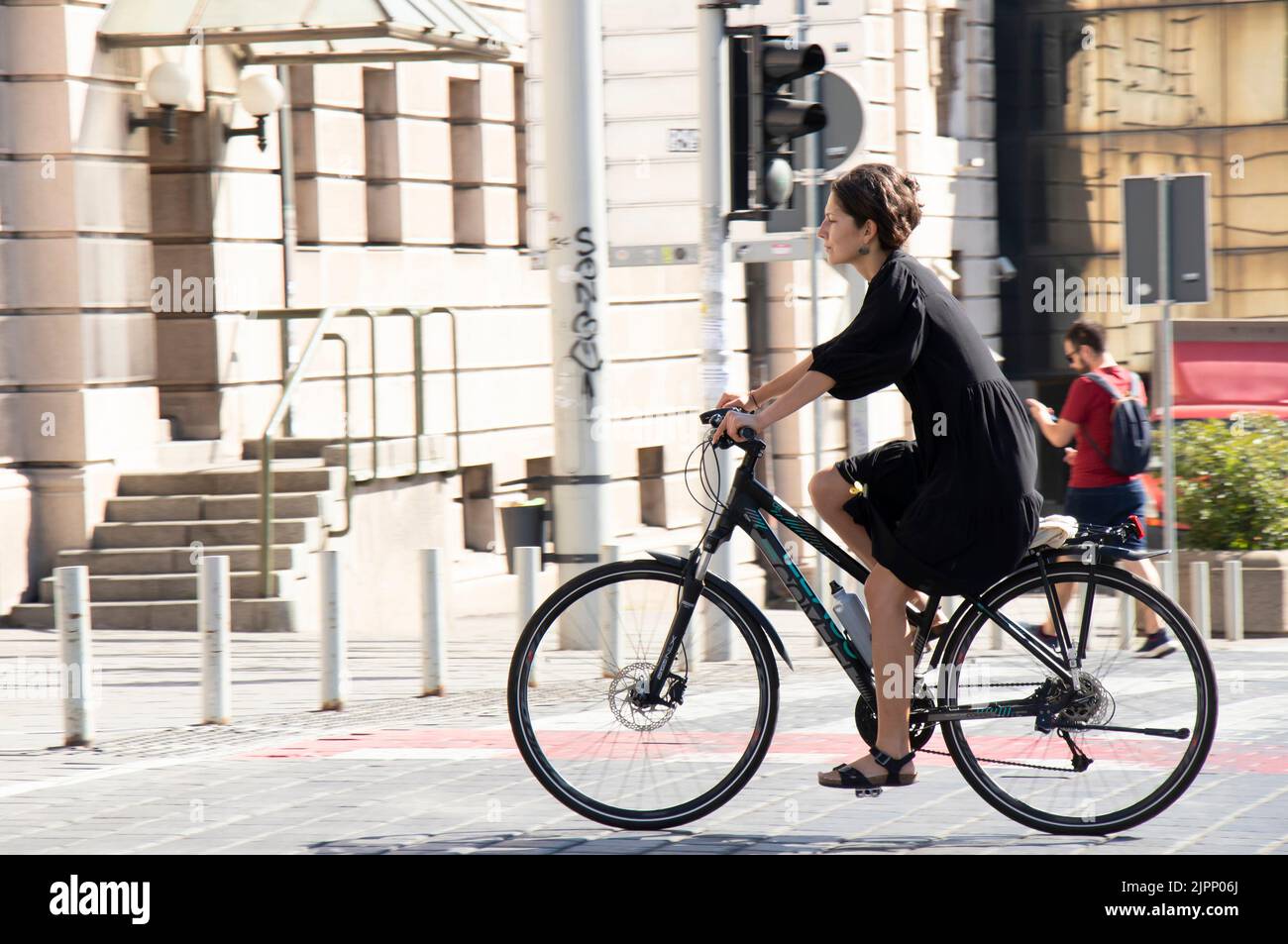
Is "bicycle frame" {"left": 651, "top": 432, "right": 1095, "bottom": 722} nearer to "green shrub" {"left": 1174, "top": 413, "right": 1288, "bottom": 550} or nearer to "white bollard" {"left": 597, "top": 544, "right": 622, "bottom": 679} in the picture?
"white bollard" {"left": 597, "top": 544, "right": 622, "bottom": 679}

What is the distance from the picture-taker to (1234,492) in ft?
48.1

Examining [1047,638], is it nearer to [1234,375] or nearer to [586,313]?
[586,313]

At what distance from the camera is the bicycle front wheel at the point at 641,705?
5.83m

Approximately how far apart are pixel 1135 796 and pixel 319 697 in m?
4.92

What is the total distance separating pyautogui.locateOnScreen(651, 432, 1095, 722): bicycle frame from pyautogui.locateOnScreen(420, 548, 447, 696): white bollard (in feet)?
13.5

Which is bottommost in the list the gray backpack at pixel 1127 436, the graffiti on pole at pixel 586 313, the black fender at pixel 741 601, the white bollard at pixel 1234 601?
the white bollard at pixel 1234 601

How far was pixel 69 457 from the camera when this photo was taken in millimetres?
14180

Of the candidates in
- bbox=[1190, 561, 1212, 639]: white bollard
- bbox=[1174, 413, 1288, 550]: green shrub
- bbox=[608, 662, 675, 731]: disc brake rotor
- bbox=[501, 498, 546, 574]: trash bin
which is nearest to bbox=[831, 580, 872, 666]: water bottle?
bbox=[608, 662, 675, 731]: disc brake rotor

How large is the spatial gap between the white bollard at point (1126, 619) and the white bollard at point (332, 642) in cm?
438

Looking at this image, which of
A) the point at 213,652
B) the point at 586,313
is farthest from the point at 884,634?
the point at 586,313

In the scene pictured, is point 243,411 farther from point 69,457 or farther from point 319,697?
point 319,697

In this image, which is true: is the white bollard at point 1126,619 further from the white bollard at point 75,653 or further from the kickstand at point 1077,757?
the white bollard at point 75,653

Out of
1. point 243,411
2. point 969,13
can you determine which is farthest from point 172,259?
point 969,13

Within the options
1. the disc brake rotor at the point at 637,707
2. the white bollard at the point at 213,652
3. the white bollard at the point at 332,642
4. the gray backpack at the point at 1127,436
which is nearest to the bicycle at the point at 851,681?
the disc brake rotor at the point at 637,707
